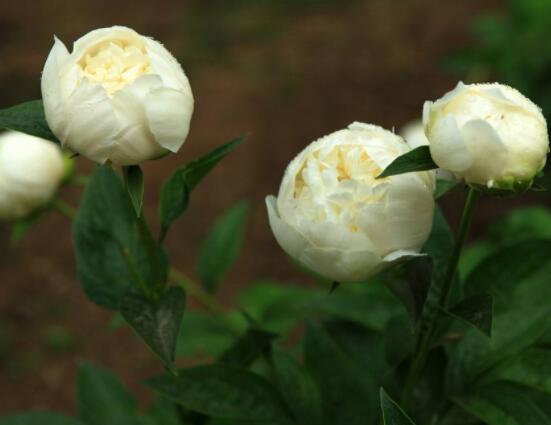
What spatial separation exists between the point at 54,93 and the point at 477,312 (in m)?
0.37

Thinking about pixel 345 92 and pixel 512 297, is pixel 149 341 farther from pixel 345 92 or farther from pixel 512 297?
pixel 345 92

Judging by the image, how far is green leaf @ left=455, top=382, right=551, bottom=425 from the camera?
2.34ft

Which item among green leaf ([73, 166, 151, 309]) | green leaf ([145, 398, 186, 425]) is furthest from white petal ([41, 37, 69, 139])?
green leaf ([145, 398, 186, 425])

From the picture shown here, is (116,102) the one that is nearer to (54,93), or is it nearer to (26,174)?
(54,93)

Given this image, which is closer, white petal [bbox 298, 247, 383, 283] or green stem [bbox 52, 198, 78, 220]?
white petal [bbox 298, 247, 383, 283]

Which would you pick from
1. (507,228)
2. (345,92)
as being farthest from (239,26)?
(507,228)

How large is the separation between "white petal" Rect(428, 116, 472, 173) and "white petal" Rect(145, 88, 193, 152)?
19cm

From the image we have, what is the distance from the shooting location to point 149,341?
709 mm

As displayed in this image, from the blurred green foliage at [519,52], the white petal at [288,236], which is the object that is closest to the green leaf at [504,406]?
the white petal at [288,236]

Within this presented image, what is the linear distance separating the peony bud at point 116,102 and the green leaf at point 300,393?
0.28 m

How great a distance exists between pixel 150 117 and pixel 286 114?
2.18 m

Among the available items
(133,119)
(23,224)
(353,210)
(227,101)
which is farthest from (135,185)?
(227,101)

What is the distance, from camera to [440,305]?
29.4 inches

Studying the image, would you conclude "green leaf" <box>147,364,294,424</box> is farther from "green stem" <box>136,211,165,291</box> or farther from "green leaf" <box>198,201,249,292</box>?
"green leaf" <box>198,201,249,292</box>
